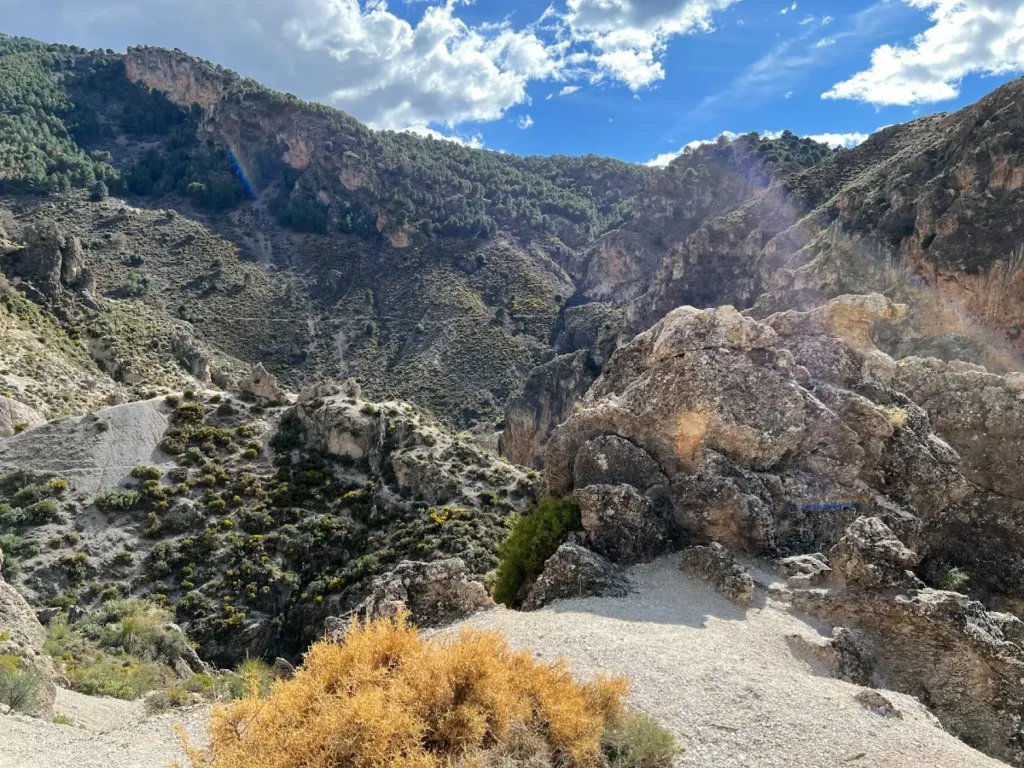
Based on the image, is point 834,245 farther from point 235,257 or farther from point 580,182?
point 580,182

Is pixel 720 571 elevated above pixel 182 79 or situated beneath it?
situated beneath

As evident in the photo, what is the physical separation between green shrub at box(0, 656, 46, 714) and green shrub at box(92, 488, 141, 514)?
15.7 metres

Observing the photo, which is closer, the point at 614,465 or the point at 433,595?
the point at 433,595

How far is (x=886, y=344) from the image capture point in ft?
149

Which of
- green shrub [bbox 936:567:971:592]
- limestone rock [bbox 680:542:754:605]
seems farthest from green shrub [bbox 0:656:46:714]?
green shrub [bbox 936:567:971:592]

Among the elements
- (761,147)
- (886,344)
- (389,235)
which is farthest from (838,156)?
(389,235)

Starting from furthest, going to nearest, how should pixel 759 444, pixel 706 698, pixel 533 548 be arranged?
pixel 533 548 → pixel 759 444 → pixel 706 698

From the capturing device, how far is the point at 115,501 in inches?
995

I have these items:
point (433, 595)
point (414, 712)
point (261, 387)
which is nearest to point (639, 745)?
point (414, 712)

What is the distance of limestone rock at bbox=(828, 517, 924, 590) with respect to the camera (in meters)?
9.59

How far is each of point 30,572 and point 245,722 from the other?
21.5m

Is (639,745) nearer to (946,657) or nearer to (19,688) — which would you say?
(946,657)

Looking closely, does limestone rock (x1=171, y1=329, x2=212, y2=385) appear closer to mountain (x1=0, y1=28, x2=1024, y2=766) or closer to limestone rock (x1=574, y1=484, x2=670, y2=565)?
mountain (x1=0, y1=28, x2=1024, y2=766)

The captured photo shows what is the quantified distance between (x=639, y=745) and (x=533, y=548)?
6693 millimetres
